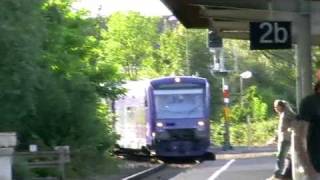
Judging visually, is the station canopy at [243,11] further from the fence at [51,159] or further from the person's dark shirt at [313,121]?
the person's dark shirt at [313,121]

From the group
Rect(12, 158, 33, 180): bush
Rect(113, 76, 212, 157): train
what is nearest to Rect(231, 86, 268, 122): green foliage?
Rect(113, 76, 212, 157): train

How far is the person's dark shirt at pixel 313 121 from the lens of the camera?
738 cm

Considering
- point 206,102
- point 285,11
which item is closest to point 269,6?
point 285,11

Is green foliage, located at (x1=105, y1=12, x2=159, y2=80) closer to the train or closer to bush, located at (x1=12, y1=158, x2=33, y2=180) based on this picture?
the train

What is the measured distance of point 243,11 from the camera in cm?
1491

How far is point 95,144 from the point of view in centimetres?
2616

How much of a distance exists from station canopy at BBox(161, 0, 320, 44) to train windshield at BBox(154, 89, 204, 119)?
48.4ft

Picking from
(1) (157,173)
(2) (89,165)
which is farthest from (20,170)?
(1) (157,173)

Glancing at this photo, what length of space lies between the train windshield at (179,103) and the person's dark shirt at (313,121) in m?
24.4

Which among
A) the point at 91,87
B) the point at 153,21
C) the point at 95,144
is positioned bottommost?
the point at 95,144

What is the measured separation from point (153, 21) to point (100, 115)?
177 feet

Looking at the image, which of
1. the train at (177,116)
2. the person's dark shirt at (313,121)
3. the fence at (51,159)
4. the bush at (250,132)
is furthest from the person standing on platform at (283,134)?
the bush at (250,132)

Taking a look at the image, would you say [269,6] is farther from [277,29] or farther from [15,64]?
[15,64]

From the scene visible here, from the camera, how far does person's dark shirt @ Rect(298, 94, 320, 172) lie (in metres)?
7.38
